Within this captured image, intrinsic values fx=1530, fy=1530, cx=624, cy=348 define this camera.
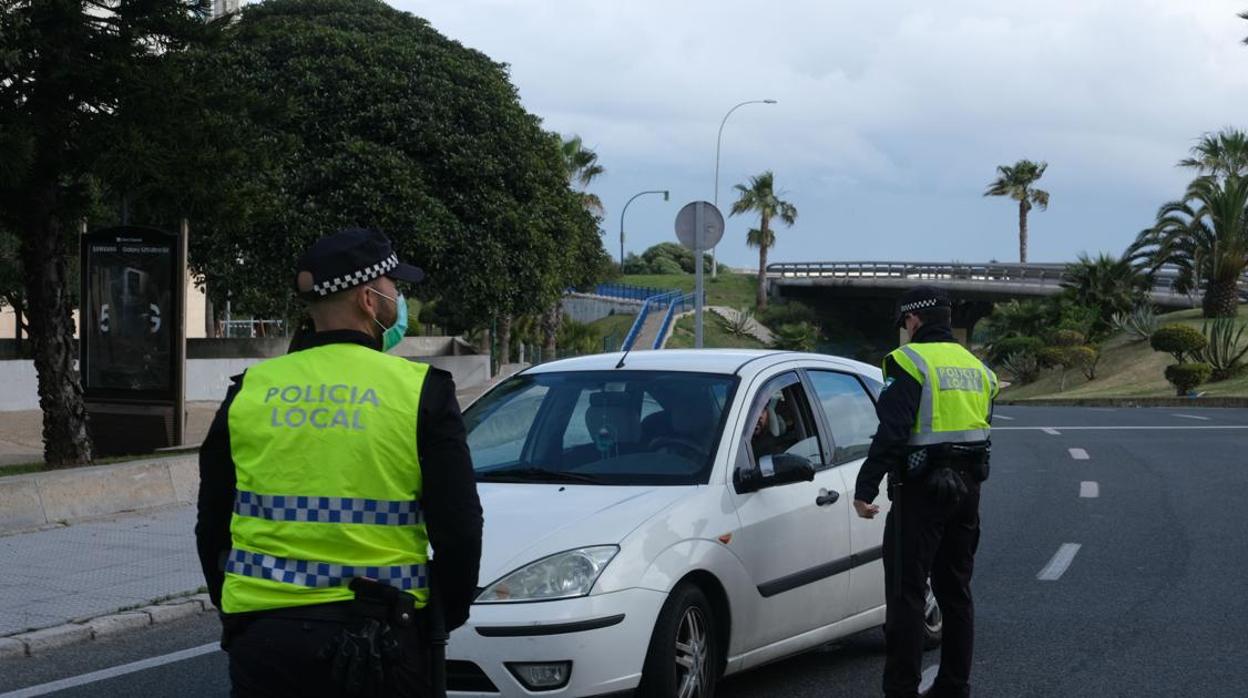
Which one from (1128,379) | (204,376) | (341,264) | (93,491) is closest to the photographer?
(341,264)

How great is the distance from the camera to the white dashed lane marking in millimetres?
10625

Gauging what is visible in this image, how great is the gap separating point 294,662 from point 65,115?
1234 centimetres

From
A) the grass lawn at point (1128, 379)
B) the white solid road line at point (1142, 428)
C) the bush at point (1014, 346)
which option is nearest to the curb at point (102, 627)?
the white solid road line at point (1142, 428)

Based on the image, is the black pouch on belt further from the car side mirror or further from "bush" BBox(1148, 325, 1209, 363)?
"bush" BBox(1148, 325, 1209, 363)

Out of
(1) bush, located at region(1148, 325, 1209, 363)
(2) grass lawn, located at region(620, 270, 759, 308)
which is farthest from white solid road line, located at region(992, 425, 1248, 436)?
(2) grass lawn, located at region(620, 270, 759, 308)

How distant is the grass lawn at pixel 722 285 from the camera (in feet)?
304

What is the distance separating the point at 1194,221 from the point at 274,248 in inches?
1328

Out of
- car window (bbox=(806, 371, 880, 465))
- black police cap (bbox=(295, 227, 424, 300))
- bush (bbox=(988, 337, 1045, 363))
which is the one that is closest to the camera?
black police cap (bbox=(295, 227, 424, 300))

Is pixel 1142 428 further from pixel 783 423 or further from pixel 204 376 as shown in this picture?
pixel 783 423

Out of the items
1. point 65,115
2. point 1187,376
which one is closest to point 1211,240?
point 1187,376

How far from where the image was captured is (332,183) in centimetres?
3084

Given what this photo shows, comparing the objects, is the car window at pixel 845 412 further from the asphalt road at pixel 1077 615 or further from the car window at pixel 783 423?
the asphalt road at pixel 1077 615

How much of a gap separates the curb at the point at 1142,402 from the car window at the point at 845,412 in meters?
31.6

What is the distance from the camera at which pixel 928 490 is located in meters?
6.33
